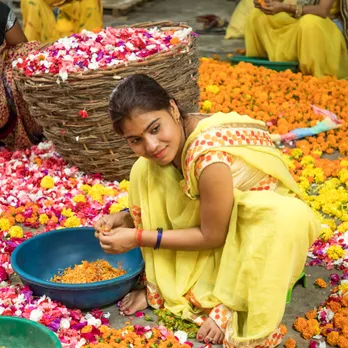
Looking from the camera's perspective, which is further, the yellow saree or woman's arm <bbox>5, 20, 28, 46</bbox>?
woman's arm <bbox>5, 20, 28, 46</bbox>

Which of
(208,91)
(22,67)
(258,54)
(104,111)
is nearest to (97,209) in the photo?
(104,111)

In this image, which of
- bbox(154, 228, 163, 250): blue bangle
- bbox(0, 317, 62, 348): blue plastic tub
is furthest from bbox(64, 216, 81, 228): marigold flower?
bbox(0, 317, 62, 348): blue plastic tub

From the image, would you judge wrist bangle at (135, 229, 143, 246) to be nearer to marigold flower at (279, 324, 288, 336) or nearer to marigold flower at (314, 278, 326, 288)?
marigold flower at (279, 324, 288, 336)

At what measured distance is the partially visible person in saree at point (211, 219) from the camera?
103 inches

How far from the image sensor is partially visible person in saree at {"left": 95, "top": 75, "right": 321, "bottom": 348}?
2.62 m

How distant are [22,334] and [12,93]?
104 inches

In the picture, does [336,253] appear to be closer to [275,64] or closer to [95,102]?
[95,102]

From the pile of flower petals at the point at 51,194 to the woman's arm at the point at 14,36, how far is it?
894mm

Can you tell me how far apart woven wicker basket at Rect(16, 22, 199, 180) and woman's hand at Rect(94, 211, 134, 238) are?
3.39 ft

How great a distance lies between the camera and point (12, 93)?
15.9ft

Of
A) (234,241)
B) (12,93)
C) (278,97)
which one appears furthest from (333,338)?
(278,97)

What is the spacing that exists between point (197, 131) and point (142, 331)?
928mm

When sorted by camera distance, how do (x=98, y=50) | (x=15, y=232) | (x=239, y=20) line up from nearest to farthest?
(x=15, y=232), (x=98, y=50), (x=239, y=20)

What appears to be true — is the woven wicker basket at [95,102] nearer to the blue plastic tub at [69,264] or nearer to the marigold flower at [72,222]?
the marigold flower at [72,222]
